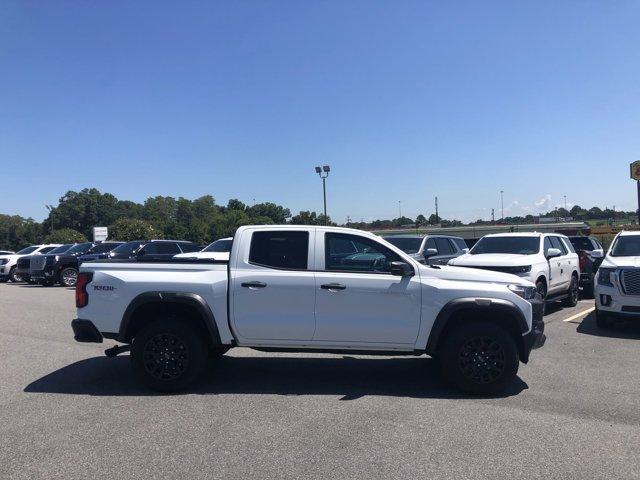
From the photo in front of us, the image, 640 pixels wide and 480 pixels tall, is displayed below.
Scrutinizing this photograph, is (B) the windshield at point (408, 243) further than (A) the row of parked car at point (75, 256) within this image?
A: No

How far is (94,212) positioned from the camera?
4921 inches

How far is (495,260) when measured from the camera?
1160 cm

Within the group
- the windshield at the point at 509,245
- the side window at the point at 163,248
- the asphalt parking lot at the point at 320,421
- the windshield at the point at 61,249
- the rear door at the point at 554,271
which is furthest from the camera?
the windshield at the point at 61,249

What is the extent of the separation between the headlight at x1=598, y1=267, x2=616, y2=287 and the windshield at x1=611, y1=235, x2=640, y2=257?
1341 millimetres

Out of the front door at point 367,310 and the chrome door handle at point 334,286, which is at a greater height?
the chrome door handle at point 334,286

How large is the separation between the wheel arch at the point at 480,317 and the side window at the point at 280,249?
1709mm

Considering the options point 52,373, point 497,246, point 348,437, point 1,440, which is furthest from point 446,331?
point 497,246

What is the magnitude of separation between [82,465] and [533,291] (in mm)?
5223

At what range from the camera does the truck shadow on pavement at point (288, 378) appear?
649 centimetres

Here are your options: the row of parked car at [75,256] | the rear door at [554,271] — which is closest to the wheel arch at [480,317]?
the rear door at [554,271]

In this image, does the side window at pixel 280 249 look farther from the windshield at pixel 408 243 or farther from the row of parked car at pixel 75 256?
the row of parked car at pixel 75 256

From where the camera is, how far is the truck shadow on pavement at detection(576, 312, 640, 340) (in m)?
9.94

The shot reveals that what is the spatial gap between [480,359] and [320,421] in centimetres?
208

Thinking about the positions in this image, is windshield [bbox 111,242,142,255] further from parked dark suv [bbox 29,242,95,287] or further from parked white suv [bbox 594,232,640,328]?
parked white suv [bbox 594,232,640,328]
